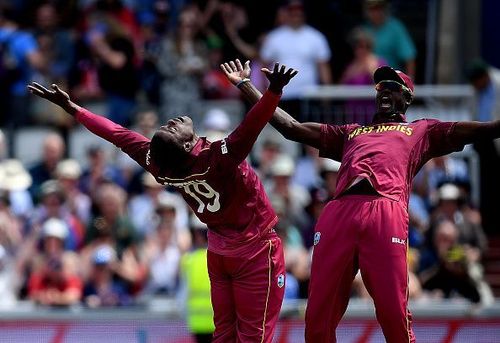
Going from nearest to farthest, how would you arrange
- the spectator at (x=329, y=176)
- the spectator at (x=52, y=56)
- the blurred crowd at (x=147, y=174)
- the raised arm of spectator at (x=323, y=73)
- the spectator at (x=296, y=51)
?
the blurred crowd at (x=147, y=174) → the spectator at (x=329, y=176) → the spectator at (x=296, y=51) → the raised arm of spectator at (x=323, y=73) → the spectator at (x=52, y=56)

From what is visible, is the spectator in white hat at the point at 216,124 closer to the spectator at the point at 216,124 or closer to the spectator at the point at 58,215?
the spectator at the point at 216,124

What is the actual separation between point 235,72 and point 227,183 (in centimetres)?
79

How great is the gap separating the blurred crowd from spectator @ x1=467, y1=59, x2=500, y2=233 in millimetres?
318

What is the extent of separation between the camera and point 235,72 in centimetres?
989

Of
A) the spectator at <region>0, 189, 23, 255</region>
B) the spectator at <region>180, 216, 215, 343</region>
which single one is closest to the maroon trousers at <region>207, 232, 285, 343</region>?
the spectator at <region>180, 216, 215, 343</region>

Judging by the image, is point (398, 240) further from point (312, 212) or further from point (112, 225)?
point (112, 225)

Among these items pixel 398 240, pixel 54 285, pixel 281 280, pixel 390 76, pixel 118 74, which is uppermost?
pixel 118 74

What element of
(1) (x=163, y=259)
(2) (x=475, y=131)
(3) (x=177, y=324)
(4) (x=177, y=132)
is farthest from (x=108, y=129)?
(1) (x=163, y=259)

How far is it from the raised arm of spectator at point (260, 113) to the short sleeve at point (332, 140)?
604mm

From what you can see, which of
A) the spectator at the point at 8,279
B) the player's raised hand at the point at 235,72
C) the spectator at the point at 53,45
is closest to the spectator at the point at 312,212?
the spectator at the point at 8,279

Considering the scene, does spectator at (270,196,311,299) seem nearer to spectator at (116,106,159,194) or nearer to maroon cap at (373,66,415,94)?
spectator at (116,106,159,194)

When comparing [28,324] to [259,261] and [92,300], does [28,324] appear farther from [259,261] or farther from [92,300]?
[259,261]

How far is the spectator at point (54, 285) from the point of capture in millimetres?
13891

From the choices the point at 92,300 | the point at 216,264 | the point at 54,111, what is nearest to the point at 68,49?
the point at 54,111
